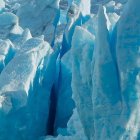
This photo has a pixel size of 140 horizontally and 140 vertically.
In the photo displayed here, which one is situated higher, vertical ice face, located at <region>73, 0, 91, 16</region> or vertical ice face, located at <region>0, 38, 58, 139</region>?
vertical ice face, located at <region>73, 0, 91, 16</region>

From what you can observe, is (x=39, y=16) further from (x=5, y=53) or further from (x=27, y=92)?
(x=27, y=92)

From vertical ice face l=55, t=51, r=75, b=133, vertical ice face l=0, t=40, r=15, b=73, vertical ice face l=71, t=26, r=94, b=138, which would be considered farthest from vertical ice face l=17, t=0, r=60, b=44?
vertical ice face l=71, t=26, r=94, b=138

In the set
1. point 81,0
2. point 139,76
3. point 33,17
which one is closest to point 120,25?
point 139,76

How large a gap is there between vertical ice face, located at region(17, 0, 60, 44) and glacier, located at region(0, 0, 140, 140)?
1.88 metres

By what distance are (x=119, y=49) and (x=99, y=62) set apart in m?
0.20

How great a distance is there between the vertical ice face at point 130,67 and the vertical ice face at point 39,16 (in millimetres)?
5408

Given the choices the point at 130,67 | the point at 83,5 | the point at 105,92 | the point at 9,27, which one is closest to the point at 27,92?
the point at 105,92

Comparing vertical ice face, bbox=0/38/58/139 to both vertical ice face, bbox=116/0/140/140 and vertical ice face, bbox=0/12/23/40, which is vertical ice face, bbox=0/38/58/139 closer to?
vertical ice face, bbox=116/0/140/140

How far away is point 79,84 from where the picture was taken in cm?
Answer: 379

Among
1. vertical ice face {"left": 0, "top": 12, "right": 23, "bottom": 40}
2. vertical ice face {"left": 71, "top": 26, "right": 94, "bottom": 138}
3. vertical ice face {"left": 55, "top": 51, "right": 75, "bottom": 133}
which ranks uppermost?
vertical ice face {"left": 71, "top": 26, "right": 94, "bottom": 138}

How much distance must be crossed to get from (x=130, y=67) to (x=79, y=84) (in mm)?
692

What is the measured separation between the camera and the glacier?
10.6 feet

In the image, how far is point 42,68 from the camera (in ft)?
16.6

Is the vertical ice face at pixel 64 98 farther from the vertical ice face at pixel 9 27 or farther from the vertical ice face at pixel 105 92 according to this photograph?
the vertical ice face at pixel 9 27
